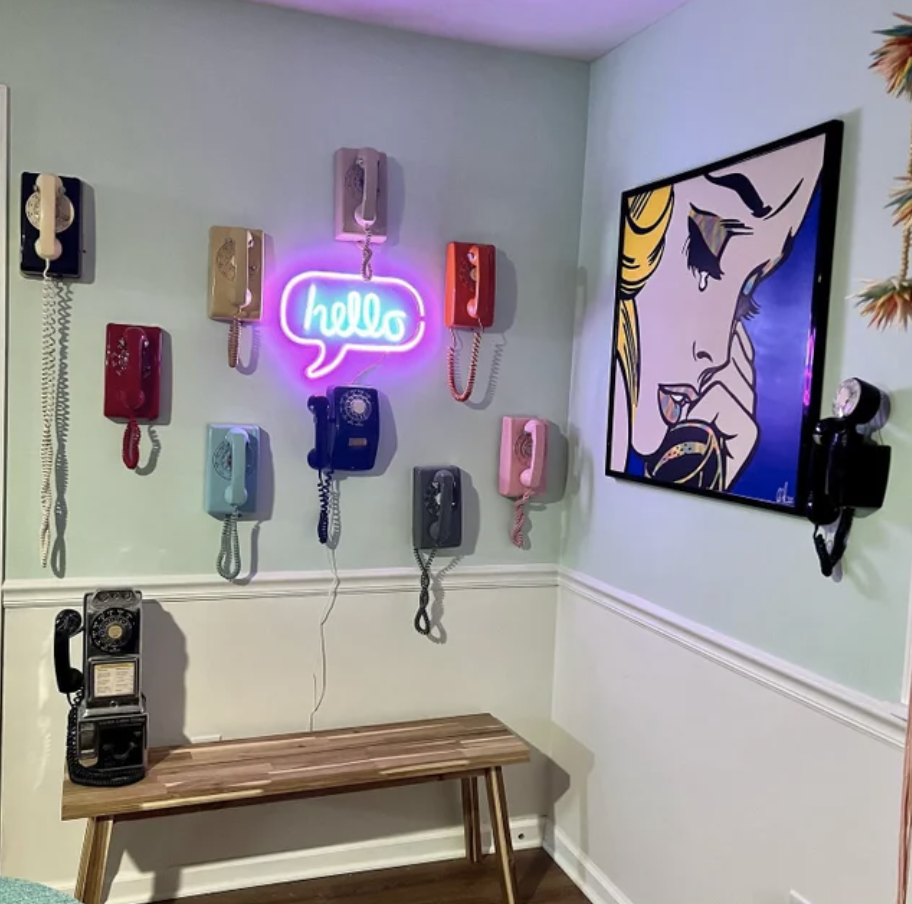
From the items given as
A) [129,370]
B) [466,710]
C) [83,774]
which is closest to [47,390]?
[129,370]

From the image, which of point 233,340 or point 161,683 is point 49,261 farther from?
point 161,683

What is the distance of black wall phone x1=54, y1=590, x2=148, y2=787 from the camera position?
224 cm

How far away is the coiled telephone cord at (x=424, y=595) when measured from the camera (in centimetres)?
278

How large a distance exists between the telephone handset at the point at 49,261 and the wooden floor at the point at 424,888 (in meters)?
1.18

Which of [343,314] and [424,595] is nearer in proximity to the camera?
[343,314]

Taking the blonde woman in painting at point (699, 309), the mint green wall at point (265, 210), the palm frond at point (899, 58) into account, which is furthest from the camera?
the mint green wall at point (265, 210)

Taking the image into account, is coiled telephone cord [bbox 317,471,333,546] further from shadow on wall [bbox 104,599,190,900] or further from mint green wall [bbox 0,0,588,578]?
shadow on wall [bbox 104,599,190,900]

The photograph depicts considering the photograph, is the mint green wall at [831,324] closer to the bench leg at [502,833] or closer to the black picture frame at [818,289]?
the black picture frame at [818,289]

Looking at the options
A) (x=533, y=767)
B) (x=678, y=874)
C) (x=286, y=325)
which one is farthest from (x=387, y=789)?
(x=286, y=325)

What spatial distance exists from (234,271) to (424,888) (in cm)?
191

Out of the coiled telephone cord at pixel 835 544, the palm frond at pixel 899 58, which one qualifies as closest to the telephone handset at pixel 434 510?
the coiled telephone cord at pixel 835 544

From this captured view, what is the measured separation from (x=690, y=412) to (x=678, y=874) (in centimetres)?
120

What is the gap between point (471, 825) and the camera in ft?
9.27

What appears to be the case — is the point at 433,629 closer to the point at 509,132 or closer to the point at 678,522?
the point at 678,522
